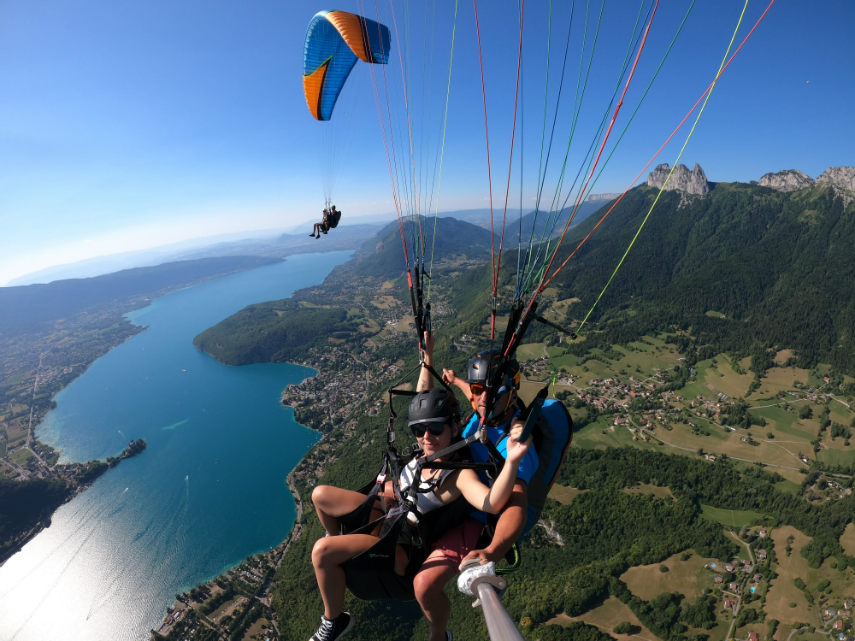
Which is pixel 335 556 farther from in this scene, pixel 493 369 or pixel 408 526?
pixel 493 369

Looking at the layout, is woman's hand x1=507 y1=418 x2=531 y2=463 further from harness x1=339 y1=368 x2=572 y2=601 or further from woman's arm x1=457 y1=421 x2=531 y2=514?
harness x1=339 y1=368 x2=572 y2=601

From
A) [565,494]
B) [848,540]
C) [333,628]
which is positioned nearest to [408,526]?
[333,628]

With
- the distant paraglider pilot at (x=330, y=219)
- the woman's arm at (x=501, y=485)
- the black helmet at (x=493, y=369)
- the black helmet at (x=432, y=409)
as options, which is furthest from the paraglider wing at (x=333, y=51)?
the woman's arm at (x=501, y=485)

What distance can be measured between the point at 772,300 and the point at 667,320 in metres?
18.7

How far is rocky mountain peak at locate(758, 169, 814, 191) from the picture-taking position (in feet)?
310

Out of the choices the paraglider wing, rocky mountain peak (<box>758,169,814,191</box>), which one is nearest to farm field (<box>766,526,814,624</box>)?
the paraglider wing

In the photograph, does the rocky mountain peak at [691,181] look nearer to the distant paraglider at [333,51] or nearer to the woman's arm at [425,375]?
the distant paraglider at [333,51]

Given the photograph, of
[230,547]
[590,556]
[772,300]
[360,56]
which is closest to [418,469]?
[360,56]

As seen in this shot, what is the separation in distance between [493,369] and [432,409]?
87 cm

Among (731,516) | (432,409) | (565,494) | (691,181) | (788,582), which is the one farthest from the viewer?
(691,181)

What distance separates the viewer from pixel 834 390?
157ft

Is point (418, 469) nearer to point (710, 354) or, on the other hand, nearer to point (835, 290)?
point (710, 354)

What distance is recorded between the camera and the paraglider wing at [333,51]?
6867 millimetres

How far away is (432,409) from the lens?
3236mm
